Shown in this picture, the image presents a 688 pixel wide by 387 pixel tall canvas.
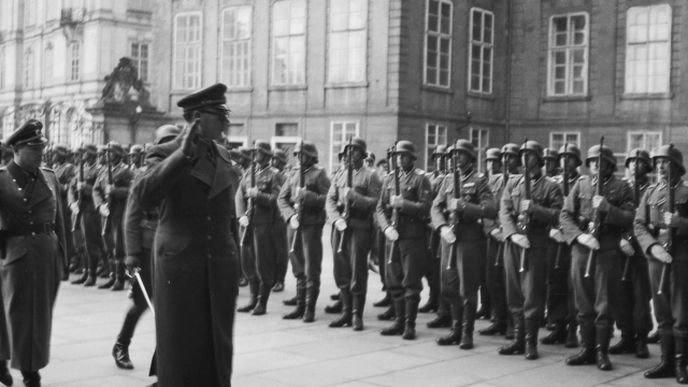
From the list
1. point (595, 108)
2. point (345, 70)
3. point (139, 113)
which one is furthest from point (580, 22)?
point (139, 113)

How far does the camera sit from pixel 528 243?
995 centimetres

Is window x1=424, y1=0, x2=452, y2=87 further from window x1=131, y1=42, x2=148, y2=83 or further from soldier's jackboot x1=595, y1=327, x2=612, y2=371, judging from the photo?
window x1=131, y1=42, x2=148, y2=83

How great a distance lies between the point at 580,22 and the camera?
92.9 feet

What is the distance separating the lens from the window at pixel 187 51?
98.1 feet

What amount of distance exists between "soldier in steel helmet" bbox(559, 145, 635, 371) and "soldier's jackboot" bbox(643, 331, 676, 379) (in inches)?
19.3

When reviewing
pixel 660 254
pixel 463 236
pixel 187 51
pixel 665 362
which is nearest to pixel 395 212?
pixel 463 236

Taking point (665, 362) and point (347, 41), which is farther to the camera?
point (347, 41)

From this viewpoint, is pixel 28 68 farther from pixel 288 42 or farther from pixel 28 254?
pixel 28 254

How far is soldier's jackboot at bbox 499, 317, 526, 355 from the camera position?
33.0 feet

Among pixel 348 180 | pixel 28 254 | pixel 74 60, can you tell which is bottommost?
pixel 28 254

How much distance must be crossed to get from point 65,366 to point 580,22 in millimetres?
22926

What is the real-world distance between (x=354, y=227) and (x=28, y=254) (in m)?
4.59

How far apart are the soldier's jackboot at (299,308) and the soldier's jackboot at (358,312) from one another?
1.04 meters

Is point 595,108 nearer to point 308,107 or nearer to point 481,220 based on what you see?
point 308,107
